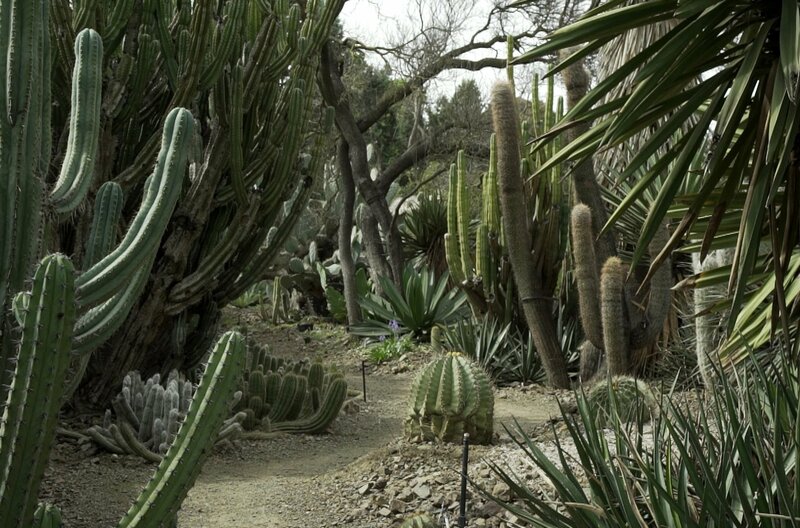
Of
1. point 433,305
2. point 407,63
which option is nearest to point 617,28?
point 433,305

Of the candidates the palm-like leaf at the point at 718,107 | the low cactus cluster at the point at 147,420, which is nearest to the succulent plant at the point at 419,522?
the palm-like leaf at the point at 718,107

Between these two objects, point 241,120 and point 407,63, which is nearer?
point 241,120

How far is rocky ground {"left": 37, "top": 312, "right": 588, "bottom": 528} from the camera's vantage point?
176 inches

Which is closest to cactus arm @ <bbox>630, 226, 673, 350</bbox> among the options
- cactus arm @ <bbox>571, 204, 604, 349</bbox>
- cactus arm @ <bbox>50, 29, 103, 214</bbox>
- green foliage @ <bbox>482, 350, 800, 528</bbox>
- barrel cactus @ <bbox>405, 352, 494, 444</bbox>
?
cactus arm @ <bbox>571, 204, 604, 349</bbox>

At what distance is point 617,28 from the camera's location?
340 centimetres

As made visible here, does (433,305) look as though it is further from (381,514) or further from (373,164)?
(381,514)

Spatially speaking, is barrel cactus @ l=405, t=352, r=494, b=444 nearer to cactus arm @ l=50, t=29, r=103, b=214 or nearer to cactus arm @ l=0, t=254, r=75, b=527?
cactus arm @ l=50, t=29, r=103, b=214

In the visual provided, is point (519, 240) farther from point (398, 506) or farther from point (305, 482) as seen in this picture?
point (398, 506)

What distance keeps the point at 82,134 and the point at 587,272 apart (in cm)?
452

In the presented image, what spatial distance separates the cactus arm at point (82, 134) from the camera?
10.8 feet

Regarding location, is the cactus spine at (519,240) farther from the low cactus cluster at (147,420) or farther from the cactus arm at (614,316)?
the low cactus cluster at (147,420)

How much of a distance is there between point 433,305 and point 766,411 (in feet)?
27.0

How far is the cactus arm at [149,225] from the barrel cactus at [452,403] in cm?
264

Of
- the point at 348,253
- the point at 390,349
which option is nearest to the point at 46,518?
the point at 390,349
